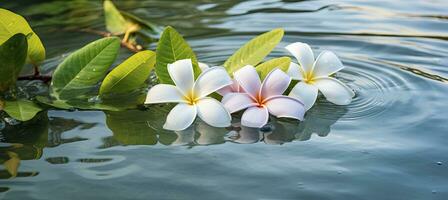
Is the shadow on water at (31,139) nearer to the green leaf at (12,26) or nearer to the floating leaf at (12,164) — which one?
the floating leaf at (12,164)

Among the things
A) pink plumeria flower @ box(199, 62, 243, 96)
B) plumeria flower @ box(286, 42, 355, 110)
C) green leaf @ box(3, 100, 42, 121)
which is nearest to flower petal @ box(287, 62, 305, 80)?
plumeria flower @ box(286, 42, 355, 110)

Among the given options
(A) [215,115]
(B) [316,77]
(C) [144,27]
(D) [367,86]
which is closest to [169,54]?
(A) [215,115]

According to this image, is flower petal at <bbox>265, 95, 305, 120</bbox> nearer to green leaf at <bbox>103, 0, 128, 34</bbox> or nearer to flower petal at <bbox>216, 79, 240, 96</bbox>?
flower petal at <bbox>216, 79, 240, 96</bbox>

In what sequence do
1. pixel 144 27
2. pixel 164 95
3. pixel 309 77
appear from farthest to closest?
pixel 144 27 → pixel 309 77 → pixel 164 95

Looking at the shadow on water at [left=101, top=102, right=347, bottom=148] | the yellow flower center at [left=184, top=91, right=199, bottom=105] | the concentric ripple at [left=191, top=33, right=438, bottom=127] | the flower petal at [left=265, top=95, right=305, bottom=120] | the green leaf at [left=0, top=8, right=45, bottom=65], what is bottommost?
the shadow on water at [left=101, top=102, right=347, bottom=148]

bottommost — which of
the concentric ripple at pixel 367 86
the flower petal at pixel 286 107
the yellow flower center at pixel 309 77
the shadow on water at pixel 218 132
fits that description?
the shadow on water at pixel 218 132

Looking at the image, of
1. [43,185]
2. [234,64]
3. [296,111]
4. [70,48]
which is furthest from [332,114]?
[70,48]

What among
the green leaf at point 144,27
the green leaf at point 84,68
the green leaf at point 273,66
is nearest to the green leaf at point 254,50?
the green leaf at point 273,66

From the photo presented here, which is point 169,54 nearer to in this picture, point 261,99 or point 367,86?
point 261,99
